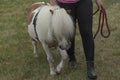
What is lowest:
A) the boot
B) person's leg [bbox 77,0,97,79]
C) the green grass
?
the green grass

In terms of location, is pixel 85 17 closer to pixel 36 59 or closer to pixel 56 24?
pixel 56 24

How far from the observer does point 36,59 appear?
268 inches

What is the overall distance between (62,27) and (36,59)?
5.99 ft

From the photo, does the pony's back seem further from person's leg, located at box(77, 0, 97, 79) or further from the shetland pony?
person's leg, located at box(77, 0, 97, 79)

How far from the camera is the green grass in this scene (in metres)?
6.09

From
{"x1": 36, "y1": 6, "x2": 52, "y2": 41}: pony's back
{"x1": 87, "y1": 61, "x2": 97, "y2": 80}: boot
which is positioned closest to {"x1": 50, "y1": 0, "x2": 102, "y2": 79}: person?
{"x1": 87, "y1": 61, "x2": 97, "y2": 80}: boot

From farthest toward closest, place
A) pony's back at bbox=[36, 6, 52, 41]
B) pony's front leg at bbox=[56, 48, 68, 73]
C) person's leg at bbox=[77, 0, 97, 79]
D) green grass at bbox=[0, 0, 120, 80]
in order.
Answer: green grass at bbox=[0, 0, 120, 80], pony's front leg at bbox=[56, 48, 68, 73], person's leg at bbox=[77, 0, 97, 79], pony's back at bbox=[36, 6, 52, 41]

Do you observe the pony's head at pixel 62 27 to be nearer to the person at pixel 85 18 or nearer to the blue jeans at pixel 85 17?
the person at pixel 85 18

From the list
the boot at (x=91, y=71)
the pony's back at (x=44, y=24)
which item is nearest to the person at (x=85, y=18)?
the boot at (x=91, y=71)

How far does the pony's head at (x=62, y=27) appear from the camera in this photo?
16.8 feet

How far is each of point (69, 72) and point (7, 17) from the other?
4157 millimetres

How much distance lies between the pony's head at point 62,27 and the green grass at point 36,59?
914mm

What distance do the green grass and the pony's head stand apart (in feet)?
3.00

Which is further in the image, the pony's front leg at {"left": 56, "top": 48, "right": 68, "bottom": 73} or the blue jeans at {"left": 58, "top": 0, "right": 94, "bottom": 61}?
the pony's front leg at {"left": 56, "top": 48, "right": 68, "bottom": 73}
